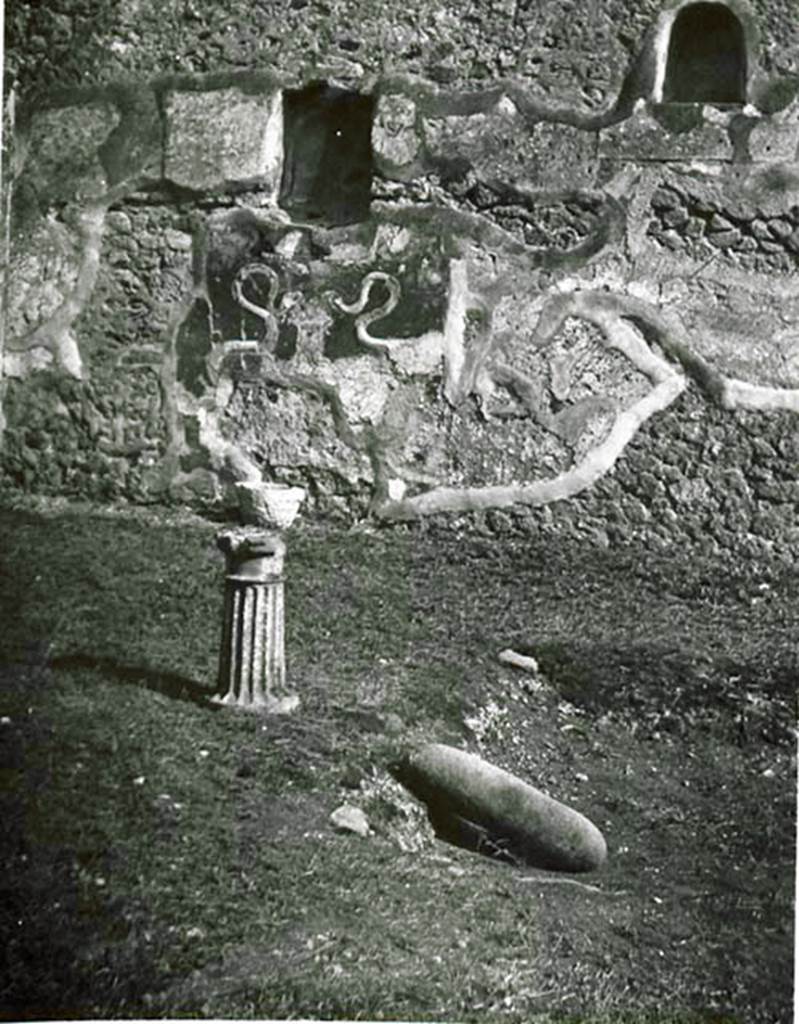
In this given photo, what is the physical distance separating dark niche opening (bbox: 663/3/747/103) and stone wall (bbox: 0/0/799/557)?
1cm

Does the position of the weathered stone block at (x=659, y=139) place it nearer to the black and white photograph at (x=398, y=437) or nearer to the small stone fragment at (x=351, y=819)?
the black and white photograph at (x=398, y=437)

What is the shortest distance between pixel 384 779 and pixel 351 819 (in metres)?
0.15

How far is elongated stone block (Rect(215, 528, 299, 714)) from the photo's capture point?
3764 millimetres

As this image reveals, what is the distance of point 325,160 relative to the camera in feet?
13.4

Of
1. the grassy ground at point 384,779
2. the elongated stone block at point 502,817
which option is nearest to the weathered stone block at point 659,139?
the grassy ground at point 384,779

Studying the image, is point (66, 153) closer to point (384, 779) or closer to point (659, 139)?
point (659, 139)

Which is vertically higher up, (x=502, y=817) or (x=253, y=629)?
(x=253, y=629)

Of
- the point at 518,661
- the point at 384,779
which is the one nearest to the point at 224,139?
the point at 518,661

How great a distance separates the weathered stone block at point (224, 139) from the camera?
158 inches

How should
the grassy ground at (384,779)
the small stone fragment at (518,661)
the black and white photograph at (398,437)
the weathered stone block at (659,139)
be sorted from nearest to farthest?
the grassy ground at (384,779)
the black and white photograph at (398,437)
the small stone fragment at (518,661)
the weathered stone block at (659,139)

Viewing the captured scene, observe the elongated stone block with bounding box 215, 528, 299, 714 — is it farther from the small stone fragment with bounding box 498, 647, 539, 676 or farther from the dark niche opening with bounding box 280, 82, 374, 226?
the dark niche opening with bounding box 280, 82, 374, 226

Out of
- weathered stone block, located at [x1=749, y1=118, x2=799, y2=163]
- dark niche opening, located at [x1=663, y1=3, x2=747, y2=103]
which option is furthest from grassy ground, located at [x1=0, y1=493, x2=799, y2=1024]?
dark niche opening, located at [x1=663, y1=3, x2=747, y2=103]

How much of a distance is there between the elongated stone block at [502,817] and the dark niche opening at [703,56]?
7.19 feet

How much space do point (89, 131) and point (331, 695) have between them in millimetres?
1944
